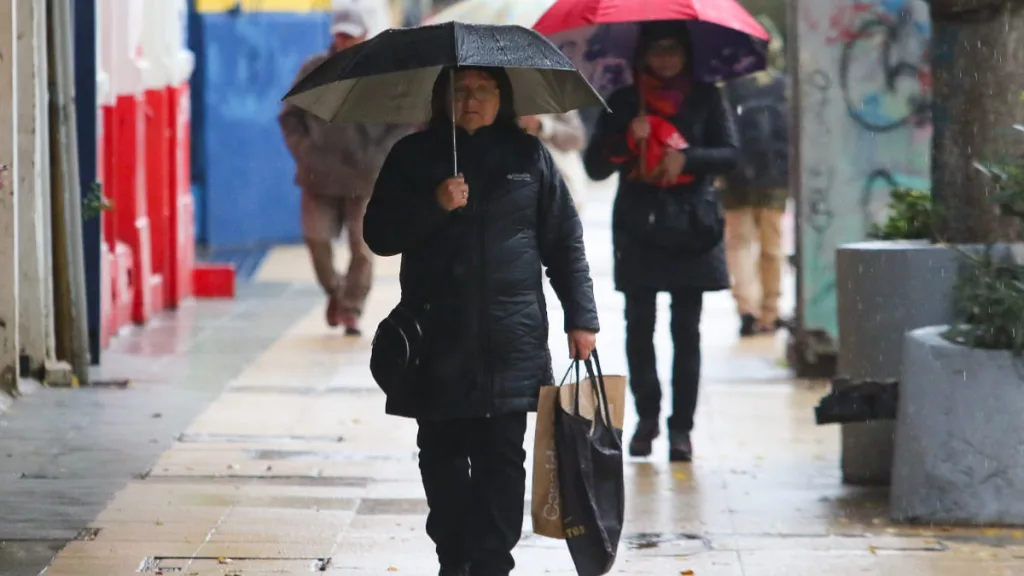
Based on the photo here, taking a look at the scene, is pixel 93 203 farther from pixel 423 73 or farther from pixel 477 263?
pixel 477 263

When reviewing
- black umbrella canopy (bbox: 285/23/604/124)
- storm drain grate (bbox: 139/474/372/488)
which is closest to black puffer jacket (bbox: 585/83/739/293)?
storm drain grate (bbox: 139/474/372/488)

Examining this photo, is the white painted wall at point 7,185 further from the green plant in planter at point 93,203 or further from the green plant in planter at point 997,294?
the green plant in planter at point 997,294

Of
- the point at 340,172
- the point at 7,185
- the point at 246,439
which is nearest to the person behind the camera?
the point at 246,439

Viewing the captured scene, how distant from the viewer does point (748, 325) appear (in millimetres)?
12281

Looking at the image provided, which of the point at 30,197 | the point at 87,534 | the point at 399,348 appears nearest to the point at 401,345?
the point at 399,348

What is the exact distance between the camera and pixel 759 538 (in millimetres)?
6621

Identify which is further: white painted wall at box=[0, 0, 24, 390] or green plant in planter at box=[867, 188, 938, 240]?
white painted wall at box=[0, 0, 24, 390]

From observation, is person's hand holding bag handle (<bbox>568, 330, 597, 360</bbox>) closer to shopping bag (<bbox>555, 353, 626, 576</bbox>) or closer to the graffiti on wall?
shopping bag (<bbox>555, 353, 626, 576</bbox>)

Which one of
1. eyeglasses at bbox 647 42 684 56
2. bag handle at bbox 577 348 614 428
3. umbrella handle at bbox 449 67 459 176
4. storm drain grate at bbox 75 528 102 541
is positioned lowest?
storm drain grate at bbox 75 528 102 541

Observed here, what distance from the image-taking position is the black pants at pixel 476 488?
559 centimetres

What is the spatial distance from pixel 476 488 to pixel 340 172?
21.4 feet

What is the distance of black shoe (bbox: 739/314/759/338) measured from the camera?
12250 mm

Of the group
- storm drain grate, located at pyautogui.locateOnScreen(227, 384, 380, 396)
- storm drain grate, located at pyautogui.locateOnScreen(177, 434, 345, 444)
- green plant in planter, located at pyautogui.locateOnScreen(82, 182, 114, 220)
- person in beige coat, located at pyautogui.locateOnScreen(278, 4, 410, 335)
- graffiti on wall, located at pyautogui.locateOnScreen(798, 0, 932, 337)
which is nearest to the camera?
storm drain grate, located at pyautogui.locateOnScreen(177, 434, 345, 444)

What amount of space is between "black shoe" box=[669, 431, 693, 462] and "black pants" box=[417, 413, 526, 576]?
239cm
